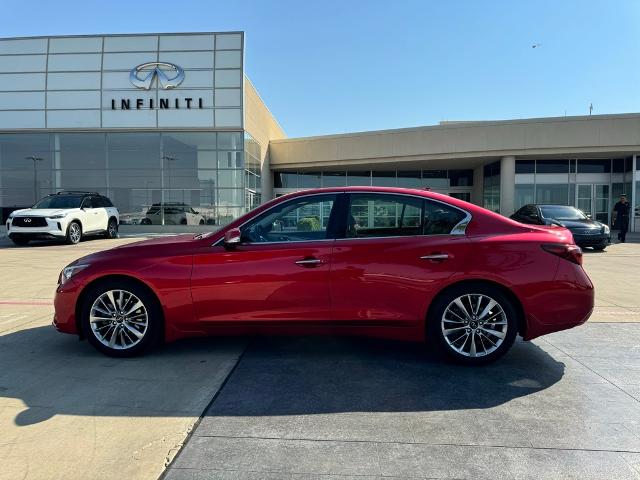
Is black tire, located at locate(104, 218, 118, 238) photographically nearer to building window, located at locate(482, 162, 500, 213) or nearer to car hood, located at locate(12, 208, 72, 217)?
car hood, located at locate(12, 208, 72, 217)

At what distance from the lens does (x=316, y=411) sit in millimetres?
3600

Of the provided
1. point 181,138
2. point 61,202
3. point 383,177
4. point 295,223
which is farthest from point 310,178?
point 295,223

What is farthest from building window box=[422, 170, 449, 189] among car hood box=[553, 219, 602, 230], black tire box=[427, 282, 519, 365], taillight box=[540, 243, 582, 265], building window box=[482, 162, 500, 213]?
black tire box=[427, 282, 519, 365]

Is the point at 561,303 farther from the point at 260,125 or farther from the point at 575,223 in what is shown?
the point at 260,125

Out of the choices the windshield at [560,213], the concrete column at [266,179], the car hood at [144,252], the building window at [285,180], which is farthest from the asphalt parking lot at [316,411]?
the building window at [285,180]

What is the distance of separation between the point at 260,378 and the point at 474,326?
197 centimetres

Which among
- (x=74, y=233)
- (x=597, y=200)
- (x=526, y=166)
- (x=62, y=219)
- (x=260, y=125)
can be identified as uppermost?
(x=260, y=125)

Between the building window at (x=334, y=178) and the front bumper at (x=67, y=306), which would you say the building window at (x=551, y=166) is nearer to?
the building window at (x=334, y=178)

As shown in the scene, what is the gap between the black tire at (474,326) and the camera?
175 inches

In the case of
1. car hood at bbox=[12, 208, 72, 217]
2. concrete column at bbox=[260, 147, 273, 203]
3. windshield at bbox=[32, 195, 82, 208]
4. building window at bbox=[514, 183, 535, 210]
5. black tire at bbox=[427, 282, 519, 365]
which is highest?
concrete column at bbox=[260, 147, 273, 203]

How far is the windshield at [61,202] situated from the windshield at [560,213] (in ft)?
51.9

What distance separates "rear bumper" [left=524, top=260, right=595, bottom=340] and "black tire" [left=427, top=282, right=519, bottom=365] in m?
0.17

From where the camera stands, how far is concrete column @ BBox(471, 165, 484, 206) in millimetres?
28703

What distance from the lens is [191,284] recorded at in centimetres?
453
